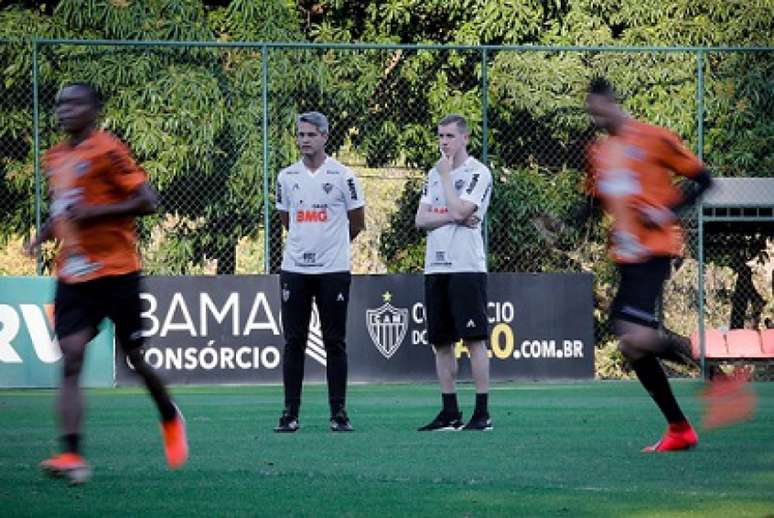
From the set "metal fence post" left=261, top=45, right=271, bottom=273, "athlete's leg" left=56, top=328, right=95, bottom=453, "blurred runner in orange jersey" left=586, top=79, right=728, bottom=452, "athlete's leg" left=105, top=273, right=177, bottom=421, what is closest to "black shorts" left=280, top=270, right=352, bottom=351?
"blurred runner in orange jersey" left=586, top=79, right=728, bottom=452

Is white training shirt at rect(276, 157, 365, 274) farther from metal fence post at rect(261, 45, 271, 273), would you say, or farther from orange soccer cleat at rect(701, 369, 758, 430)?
metal fence post at rect(261, 45, 271, 273)

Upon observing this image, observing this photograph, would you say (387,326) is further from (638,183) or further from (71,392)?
(71,392)

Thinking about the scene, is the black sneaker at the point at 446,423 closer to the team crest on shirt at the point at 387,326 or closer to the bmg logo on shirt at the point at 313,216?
the bmg logo on shirt at the point at 313,216

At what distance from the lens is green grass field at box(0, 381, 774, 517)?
23.9 ft

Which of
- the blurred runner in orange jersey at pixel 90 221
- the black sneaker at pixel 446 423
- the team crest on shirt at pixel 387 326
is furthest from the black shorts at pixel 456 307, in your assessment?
the team crest on shirt at pixel 387 326

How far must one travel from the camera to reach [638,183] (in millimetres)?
9359

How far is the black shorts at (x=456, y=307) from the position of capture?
1181 cm

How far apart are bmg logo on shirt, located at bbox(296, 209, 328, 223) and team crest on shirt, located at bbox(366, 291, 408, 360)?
24.7ft

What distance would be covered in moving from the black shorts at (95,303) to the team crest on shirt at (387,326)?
35.6 feet

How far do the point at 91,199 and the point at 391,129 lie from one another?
14.7 m

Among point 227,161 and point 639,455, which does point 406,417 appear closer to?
point 639,455

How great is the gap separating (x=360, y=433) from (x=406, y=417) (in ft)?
6.33

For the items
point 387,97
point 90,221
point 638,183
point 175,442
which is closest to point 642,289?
point 638,183

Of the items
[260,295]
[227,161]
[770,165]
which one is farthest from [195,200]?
[770,165]
